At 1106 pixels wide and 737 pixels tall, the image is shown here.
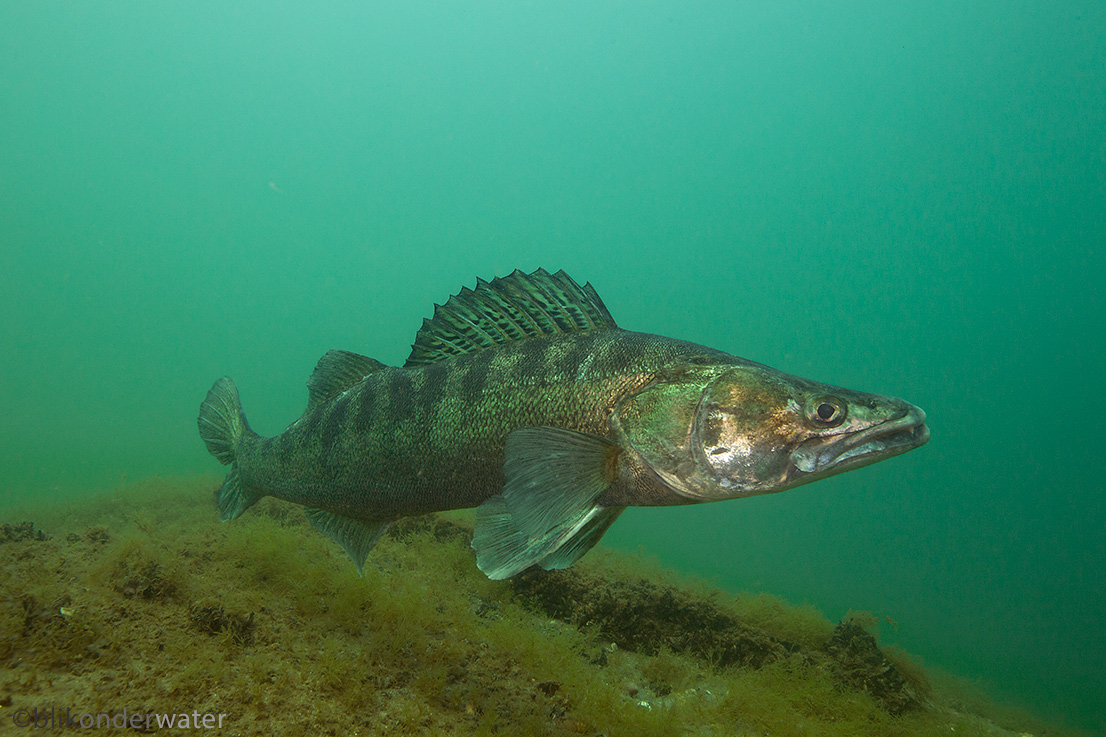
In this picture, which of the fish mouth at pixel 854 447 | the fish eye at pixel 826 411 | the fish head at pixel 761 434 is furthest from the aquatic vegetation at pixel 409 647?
the fish eye at pixel 826 411

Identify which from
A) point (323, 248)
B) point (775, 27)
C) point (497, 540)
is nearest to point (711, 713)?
point (497, 540)

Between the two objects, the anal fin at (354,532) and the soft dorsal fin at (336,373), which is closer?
the anal fin at (354,532)

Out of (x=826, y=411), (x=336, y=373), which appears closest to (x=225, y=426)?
(x=336, y=373)

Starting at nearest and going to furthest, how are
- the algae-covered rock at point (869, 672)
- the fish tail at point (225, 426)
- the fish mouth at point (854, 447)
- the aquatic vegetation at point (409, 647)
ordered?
the aquatic vegetation at point (409, 647) → the fish mouth at point (854, 447) → the algae-covered rock at point (869, 672) → the fish tail at point (225, 426)

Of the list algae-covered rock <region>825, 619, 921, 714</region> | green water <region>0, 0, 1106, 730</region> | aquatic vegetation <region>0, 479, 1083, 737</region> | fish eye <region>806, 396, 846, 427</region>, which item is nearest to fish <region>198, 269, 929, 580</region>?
fish eye <region>806, 396, 846, 427</region>

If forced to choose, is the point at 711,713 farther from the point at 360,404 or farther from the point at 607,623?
the point at 360,404

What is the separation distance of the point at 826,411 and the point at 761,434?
39cm

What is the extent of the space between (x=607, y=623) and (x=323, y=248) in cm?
13667

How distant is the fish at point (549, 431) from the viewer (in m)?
2.82

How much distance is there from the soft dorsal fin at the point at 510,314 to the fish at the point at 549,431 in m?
0.01

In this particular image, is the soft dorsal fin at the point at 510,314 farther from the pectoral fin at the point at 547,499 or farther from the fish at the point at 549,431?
the pectoral fin at the point at 547,499

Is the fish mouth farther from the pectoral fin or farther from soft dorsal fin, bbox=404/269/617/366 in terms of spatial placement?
soft dorsal fin, bbox=404/269/617/366

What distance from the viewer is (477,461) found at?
3348 mm

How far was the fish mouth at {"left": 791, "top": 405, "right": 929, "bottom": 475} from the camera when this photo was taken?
2.76m
